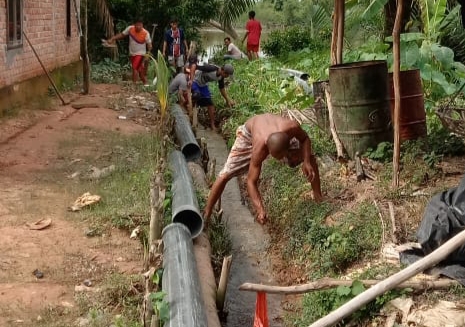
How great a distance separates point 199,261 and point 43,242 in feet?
4.54

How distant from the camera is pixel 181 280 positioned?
434cm

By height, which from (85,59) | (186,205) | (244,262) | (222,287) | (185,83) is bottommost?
(244,262)

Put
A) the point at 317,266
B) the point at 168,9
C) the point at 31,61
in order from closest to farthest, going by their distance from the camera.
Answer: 1. the point at 317,266
2. the point at 31,61
3. the point at 168,9

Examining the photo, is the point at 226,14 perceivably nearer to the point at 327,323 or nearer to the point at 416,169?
the point at 416,169

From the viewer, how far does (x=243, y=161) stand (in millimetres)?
6434

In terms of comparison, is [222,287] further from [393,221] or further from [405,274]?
[405,274]

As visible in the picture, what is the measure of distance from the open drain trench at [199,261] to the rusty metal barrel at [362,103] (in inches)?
59.4

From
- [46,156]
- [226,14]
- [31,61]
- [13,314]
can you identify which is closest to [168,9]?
[226,14]

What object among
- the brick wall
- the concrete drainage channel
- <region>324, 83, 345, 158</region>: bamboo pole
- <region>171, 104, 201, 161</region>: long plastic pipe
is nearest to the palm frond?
the brick wall

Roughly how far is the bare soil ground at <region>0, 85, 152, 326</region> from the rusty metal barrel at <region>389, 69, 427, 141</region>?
124 inches

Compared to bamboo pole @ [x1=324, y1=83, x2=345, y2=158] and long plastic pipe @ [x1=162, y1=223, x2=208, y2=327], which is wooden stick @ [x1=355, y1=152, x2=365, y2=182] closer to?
bamboo pole @ [x1=324, y1=83, x2=345, y2=158]

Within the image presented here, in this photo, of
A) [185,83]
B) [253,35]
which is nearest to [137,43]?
[185,83]

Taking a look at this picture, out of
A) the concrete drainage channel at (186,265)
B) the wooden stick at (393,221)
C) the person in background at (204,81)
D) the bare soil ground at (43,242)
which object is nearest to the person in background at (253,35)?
the person in background at (204,81)

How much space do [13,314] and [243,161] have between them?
9.29 feet
